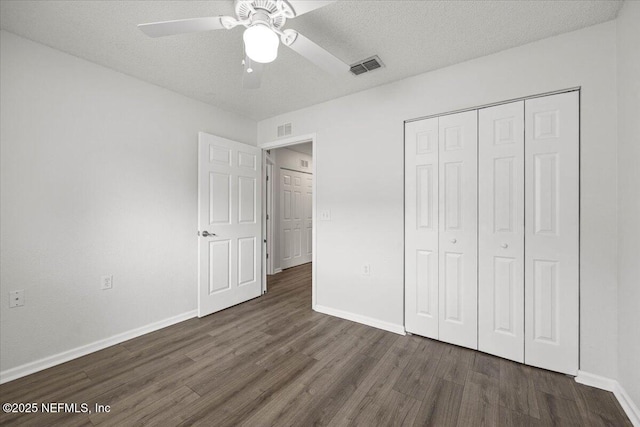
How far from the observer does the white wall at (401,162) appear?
71.9 inches

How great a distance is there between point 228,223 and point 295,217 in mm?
2546

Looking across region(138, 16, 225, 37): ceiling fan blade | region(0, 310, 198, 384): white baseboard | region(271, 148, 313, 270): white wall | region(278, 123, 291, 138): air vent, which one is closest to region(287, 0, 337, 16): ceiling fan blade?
region(138, 16, 225, 37): ceiling fan blade

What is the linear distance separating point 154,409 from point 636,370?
9.46 ft

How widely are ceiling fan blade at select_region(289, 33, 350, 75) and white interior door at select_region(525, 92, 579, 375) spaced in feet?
5.21

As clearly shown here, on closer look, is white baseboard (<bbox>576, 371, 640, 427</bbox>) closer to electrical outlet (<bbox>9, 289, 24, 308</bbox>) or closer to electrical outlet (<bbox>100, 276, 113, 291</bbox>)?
electrical outlet (<bbox>100, 276, 113, 291</bbox>)

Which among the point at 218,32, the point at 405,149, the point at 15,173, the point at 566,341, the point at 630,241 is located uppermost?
the point at 218,32

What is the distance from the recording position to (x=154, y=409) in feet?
5.41

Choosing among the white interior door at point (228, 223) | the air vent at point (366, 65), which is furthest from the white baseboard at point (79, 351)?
the air vent at point (366, 65)

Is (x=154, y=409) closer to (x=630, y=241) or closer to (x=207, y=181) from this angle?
(x=207, y=181)

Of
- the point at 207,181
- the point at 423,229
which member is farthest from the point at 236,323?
the point at 423,229

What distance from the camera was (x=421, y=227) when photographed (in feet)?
8.39

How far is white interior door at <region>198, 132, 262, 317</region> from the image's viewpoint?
308 centimetres

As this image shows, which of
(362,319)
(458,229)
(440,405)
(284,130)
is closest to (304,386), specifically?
(440,405)

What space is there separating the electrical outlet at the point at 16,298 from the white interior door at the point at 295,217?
12.3ft
